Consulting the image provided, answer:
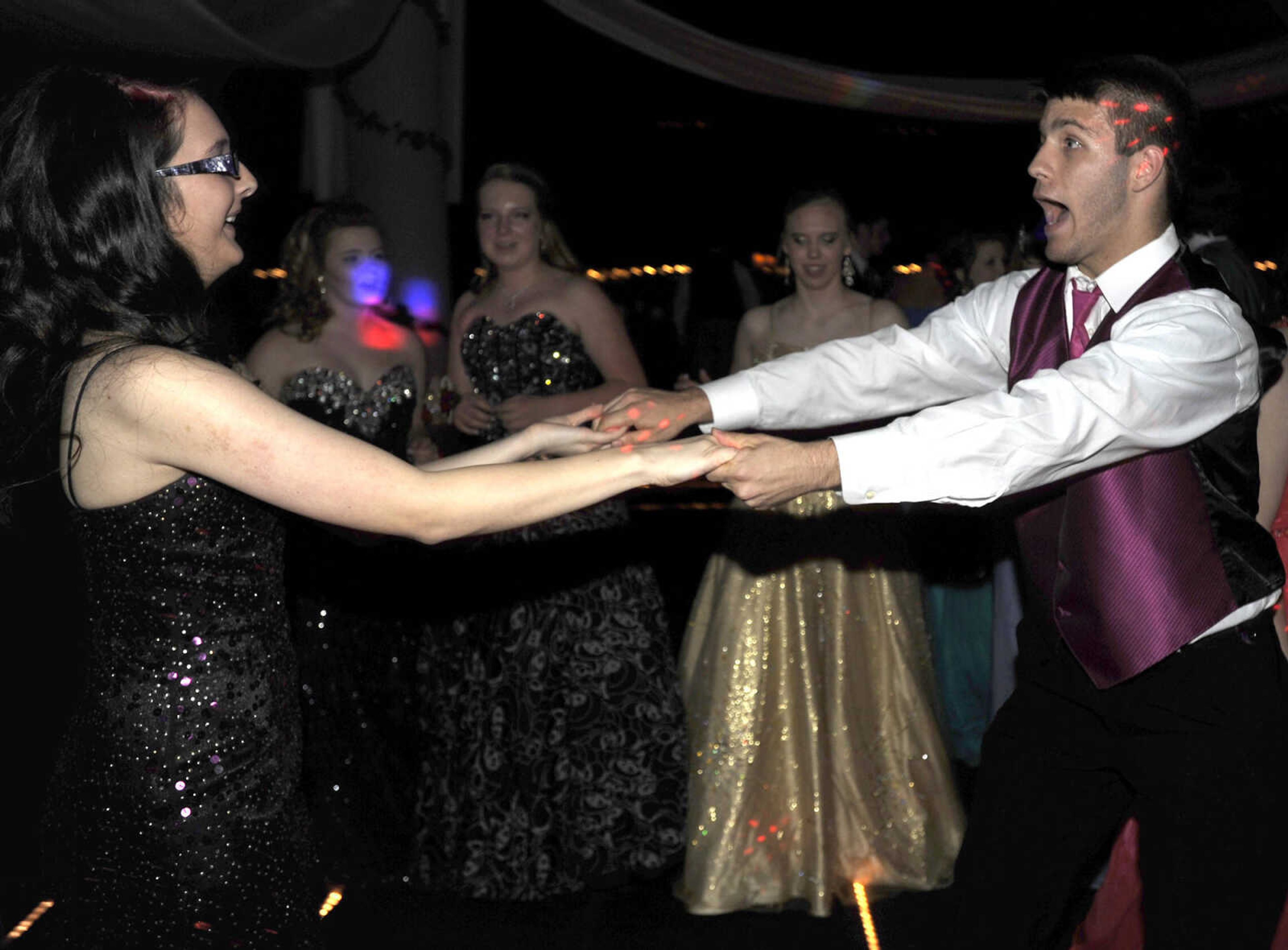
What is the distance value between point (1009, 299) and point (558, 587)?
1.41 metres

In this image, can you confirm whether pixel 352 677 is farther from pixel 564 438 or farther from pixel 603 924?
pixel 564 438

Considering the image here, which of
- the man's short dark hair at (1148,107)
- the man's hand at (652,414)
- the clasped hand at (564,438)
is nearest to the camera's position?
the man's short dark hair at (1148,107)

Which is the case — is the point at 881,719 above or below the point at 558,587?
below

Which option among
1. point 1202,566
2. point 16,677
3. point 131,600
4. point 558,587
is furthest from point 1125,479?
point 16,677

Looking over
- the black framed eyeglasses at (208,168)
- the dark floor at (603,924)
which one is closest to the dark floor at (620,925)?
the dark floor at (603,924)

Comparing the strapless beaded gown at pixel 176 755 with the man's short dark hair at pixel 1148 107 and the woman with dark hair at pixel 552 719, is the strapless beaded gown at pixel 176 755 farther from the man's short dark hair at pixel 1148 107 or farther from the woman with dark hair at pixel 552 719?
the woman with dark hair at pixel 552 719

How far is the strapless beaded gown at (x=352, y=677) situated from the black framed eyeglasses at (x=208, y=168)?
1666 mm

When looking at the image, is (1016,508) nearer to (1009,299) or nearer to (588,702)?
(1009,299)

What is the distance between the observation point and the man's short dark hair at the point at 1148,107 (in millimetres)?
2072

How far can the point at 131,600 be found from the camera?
1.58 metres

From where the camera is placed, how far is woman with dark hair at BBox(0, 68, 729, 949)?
1523 millimetres

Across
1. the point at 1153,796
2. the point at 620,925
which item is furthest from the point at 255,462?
the point at 620,925

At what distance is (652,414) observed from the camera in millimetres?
2365

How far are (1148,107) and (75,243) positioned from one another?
1.61m
